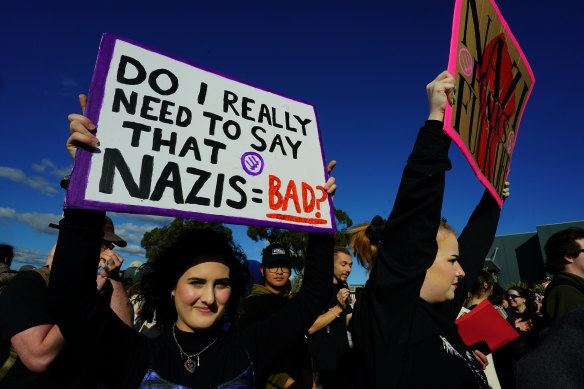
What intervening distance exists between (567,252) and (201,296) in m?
2.88

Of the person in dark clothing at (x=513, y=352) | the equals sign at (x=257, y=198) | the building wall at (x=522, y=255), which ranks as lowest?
the person in dark clothing at (x=513, y=352)

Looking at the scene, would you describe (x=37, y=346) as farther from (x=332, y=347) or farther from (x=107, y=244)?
(x=332, y=347)

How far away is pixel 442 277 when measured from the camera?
5.68 feet

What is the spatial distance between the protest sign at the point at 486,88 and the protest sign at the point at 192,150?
2.89 ft

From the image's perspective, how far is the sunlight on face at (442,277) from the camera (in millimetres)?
1699

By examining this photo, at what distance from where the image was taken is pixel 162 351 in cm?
178

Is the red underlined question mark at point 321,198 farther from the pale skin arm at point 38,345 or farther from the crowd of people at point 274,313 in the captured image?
the pale skin arm at point 38,345

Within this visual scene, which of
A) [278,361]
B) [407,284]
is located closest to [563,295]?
[407,284]

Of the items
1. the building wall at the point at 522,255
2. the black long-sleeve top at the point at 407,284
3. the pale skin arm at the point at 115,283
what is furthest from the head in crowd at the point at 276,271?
the building wall at the point at 522,255

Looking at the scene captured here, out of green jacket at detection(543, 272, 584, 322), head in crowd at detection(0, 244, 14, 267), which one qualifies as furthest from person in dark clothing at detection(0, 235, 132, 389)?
head in crowd at detection(0, 244, 14, 267)

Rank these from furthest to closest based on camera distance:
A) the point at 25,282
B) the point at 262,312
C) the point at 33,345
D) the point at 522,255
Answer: the point at 522,255 < the point at 262,312 < the point at 25,282 < the point at 33,345

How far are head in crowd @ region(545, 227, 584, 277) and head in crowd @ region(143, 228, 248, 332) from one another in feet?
8.45

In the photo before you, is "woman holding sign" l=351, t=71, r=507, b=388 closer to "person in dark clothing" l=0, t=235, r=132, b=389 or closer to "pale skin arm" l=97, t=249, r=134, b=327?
"person in dark clothing" l=0, t=235, r=132, b=389

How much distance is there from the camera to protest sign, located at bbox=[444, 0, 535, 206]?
1.79 metres
